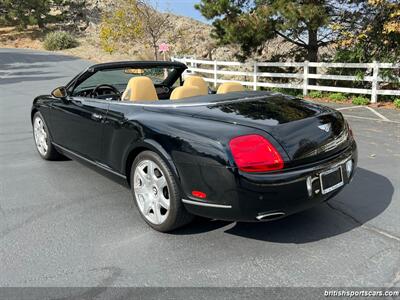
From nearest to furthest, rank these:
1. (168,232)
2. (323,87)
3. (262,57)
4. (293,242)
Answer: (293,242) → (168,232) → (323,87) → (262,57)

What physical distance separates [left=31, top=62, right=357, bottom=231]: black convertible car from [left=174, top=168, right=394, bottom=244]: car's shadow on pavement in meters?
0.36

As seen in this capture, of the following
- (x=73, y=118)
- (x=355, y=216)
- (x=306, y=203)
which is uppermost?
(x=73, y=118)

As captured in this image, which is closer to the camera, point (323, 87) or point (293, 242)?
point (293, 242)

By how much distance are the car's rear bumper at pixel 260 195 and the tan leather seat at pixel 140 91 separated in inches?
59.6

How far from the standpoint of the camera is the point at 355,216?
365 cm

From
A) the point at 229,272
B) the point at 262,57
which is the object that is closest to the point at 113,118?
the point at 229,272

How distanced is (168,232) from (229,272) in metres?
0.79

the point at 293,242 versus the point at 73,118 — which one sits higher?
the point at 73,118

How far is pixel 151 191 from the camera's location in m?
3.50

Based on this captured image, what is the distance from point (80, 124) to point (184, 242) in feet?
6.39

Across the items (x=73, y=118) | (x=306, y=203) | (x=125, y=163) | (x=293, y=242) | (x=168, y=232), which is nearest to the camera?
(x=306, y=203)

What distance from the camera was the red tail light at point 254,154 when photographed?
2.86 m

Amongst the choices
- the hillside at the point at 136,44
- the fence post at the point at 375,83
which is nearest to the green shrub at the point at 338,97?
the fence post at the point at 375,83

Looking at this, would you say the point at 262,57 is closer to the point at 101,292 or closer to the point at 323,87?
the point at 323,87
